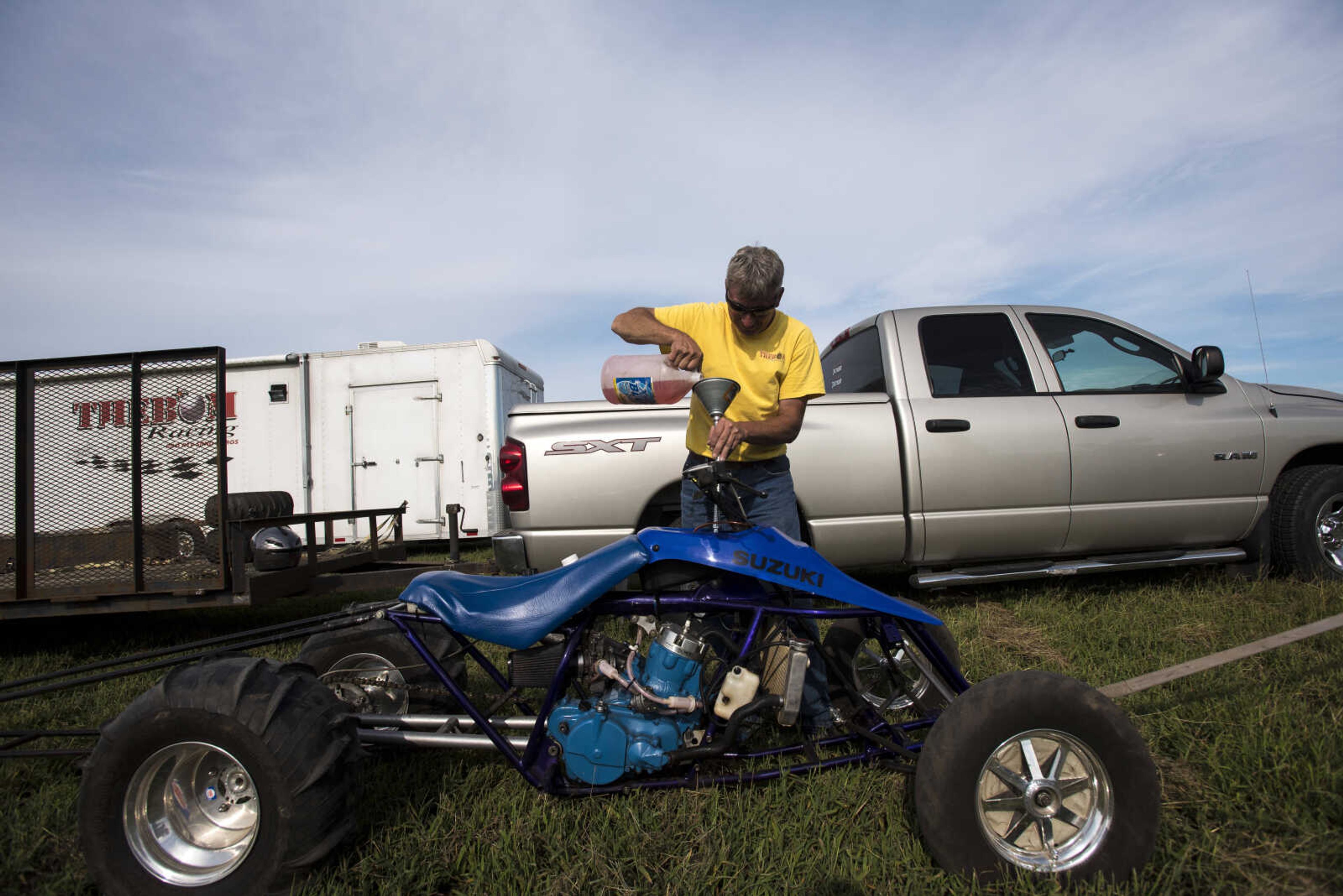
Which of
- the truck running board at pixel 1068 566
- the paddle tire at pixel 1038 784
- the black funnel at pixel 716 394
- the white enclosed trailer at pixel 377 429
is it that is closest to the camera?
the paddle tire at pixel 1038 784

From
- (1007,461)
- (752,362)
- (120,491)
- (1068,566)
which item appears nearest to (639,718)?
(752,362)

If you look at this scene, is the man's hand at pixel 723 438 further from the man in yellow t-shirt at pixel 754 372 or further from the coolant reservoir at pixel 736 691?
the coolant reservoir at pixel 736 691

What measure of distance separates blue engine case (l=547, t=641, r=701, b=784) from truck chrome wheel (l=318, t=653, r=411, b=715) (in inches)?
40.2

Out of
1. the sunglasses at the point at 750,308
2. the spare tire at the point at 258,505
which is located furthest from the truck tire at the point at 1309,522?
the spare tire at the point at 258,505

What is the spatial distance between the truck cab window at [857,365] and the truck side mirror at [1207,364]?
2111mm

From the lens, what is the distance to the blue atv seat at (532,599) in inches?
82.0

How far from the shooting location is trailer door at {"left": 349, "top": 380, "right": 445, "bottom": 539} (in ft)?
29.7

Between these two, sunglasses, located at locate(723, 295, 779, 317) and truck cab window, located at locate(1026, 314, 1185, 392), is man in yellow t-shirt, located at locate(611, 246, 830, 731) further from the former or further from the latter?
truck cab window, located at locate(1026, 314, 1185, 392)

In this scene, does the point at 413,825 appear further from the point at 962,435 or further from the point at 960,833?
the point at 962,435

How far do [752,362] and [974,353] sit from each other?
2.88 metres

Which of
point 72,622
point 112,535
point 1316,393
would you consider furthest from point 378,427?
point 1316,393

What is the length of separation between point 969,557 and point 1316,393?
319cm

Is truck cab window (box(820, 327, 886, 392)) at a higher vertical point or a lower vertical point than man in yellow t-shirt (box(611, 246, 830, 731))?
higher

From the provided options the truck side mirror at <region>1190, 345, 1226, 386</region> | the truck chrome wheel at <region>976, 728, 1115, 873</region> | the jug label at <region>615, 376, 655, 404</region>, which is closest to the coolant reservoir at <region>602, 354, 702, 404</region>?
the jug label at <region>615, 376, 655, 404</region>
